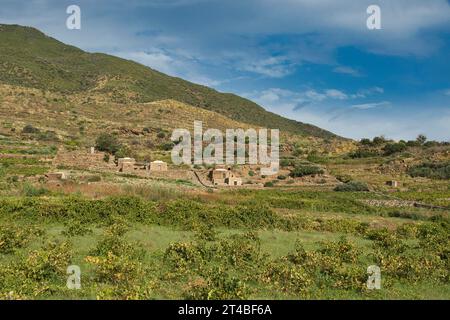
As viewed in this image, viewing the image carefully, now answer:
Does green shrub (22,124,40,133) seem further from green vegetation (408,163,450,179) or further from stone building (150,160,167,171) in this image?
green vegetation (408,163,450,179)

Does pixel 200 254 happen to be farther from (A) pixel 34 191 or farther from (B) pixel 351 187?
(B) pixel 351 187

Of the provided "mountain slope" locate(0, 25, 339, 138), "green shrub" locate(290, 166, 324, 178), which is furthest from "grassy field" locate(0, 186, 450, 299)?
"mountain slope" locate(0, 25, 339, 138)

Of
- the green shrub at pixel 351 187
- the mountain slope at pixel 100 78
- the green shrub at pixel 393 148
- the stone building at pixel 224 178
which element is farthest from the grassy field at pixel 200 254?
the mountain slope at pixel 100 78

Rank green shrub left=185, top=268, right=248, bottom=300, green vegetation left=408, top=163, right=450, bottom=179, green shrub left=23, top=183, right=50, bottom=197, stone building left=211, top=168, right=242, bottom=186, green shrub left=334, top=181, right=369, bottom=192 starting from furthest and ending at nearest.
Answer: green vegetation left=408, top=163, right=450, bottom=179 < stone building left=211, top=168, right=242, bottom=186 < green shrub left=334, top=181, right=369, bottom=192 < green shrub left=23, top=183, right=50, bottom=197 < green shrub left=185, top=268, right=248, bottom=300

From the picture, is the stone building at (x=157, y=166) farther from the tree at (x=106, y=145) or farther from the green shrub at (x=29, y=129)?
the green shrub at (x=29, y=129)

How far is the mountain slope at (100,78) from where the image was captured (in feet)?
329

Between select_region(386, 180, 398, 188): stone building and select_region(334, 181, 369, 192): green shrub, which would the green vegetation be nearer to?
select_region(386, 180, 398, 188): stone building

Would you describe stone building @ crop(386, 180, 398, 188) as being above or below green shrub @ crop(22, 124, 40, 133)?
below

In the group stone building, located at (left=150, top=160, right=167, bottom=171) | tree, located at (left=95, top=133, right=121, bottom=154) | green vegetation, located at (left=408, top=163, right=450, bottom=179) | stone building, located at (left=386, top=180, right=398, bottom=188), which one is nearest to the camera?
stone building, located at (left=150, top=160, right=167, bottom=171)

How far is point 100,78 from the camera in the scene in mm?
111688

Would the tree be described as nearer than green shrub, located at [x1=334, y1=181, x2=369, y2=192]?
No

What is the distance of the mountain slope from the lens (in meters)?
100

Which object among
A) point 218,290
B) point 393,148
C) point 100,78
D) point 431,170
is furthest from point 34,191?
point 100,78

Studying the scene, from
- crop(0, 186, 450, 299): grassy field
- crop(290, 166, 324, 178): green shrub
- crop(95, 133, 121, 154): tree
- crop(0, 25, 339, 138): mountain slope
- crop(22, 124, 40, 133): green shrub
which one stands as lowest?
crop(0, 186, 450, 299): grassy field
